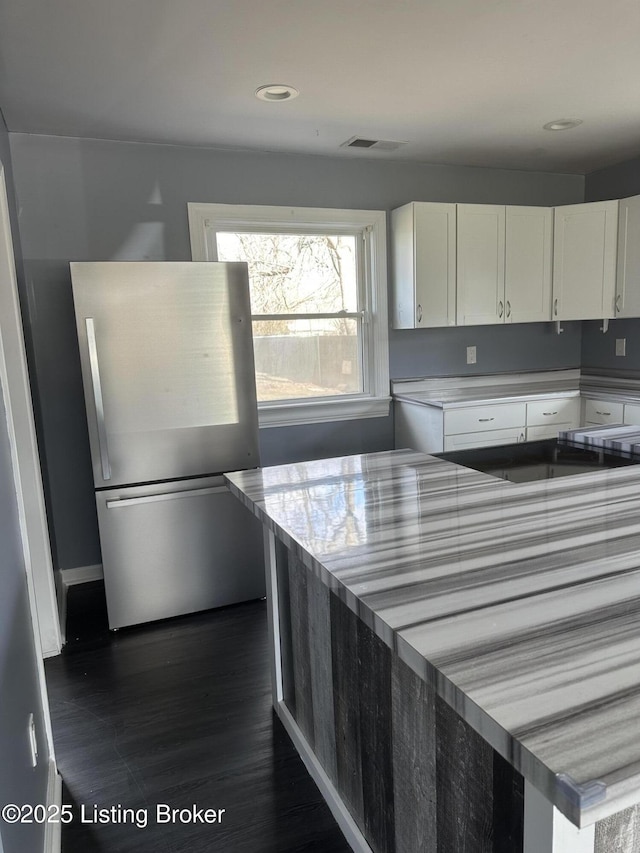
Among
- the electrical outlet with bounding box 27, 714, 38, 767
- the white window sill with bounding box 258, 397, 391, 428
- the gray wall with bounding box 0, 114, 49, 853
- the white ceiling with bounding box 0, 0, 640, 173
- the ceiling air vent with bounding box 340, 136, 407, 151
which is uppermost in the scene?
the ceiling air vent with bounding box 340, 136, 407, 151

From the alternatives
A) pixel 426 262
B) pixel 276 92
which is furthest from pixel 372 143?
pixel 276 92

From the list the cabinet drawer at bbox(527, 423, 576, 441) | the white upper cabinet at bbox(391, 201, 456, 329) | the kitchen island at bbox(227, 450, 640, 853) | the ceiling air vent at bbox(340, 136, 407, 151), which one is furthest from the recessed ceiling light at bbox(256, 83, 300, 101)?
the cabinet drawer at bbox(527, 423, 576, 441)

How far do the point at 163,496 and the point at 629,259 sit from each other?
10.7 ft

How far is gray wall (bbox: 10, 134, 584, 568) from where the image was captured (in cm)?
312

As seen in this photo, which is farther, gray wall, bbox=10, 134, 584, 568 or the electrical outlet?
gray wall, bbox=10, 134, 584, 568

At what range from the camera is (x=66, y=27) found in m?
2.00

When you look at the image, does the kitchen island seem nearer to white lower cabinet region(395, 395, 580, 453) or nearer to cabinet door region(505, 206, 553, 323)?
white lower cabinet region(395, 395, 580, 453)

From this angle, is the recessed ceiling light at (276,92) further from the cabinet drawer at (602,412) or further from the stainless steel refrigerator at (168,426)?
the cabinet drawer at (602,412)

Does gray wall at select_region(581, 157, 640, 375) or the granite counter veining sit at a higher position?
gray wall at select_region(581, 157, 640, 375)

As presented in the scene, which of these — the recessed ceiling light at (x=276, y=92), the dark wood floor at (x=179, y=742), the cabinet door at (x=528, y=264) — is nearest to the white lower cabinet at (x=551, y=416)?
the cabinet door at (x=528, y=264)

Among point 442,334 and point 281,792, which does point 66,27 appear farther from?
point 442,334

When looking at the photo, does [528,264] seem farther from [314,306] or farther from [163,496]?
[163,496]

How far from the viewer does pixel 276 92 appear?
2607 mm

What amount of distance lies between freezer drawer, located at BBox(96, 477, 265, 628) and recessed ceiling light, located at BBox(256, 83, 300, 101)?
1777 millimetres
